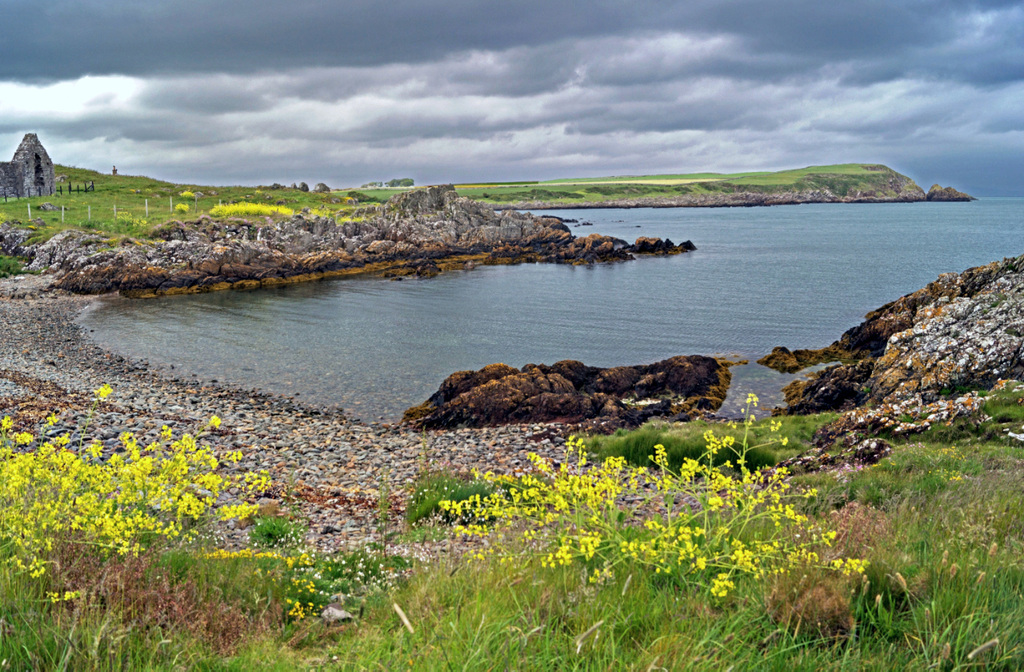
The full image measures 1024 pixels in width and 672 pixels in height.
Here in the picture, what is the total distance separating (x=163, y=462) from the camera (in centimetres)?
569

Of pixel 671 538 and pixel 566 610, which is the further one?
pixel 671 538

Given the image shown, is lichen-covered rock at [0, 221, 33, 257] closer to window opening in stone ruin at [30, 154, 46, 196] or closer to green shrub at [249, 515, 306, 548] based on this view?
window opening in stone ruin at [30, 154, 46, 196]

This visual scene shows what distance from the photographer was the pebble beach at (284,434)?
42.5 feet

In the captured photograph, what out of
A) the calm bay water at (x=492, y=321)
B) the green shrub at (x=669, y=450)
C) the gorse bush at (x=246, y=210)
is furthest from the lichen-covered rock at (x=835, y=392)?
the gorse bush at (x=246, y=210)

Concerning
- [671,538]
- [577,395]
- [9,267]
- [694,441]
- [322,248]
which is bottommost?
[577,395]

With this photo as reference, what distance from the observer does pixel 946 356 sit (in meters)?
17.7

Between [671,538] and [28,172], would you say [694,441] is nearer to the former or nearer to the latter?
[671,538]

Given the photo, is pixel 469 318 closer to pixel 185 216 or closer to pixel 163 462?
pixel 163 462

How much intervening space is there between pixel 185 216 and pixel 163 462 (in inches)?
3011

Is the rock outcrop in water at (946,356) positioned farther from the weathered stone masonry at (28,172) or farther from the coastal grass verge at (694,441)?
the weathered stone masonry at (28,172)

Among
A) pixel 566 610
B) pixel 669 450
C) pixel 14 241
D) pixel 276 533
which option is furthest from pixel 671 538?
pixel 14 241

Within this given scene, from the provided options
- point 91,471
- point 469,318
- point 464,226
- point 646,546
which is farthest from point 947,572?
point 464,226

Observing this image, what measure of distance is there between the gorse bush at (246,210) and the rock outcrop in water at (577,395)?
62.5m

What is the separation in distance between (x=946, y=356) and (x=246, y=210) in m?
78.2
